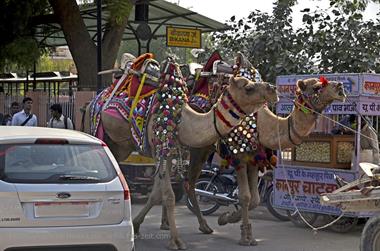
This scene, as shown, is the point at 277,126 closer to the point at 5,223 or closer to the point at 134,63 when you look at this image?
the point at 134,63

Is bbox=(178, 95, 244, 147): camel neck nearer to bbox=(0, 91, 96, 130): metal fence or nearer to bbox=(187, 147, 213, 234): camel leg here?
bbox=(187, 147, 213, 234): camel leg

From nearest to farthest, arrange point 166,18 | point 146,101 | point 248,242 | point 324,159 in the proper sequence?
point 248,242
point 146,101
point 324,159
point 166,18

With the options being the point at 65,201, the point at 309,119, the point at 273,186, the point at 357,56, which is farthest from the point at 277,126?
the point at 357,56

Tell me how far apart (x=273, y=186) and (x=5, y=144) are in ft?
18.1

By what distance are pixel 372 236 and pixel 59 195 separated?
3194 millimetres

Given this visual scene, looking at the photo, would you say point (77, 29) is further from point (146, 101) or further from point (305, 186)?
point (305, 186)

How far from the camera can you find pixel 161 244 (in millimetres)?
9570

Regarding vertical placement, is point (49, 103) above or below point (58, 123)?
above

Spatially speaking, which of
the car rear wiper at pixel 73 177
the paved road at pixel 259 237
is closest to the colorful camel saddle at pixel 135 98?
the paved road at pixel 259 237

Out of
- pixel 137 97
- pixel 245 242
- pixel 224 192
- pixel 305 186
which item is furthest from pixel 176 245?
pixel 224 192

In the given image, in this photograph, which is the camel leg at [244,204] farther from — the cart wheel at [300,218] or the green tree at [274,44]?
the green tree at [274,44]

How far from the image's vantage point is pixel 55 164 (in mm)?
6586

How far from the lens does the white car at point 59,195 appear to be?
6176 mm

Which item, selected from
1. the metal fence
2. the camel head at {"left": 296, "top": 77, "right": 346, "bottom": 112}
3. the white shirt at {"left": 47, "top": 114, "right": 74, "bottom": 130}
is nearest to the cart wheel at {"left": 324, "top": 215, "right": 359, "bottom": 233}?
the camel head at {"left": 296, "top": 77, "right": 346, "bottom": 112}
